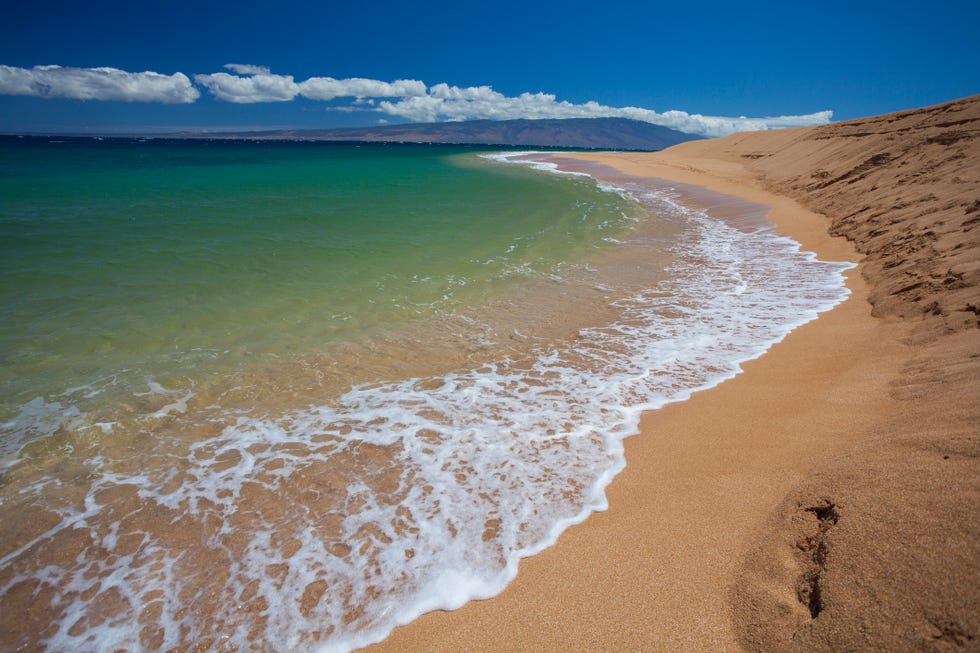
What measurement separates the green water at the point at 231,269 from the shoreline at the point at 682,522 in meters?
4.73

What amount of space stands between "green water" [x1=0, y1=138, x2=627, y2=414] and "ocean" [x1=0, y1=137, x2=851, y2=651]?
0.08m

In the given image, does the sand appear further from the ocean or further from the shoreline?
the ocean

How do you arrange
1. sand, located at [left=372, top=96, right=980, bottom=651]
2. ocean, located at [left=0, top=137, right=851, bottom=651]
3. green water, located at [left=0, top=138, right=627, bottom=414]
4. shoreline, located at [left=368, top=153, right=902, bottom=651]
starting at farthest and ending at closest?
1. green water, located at [left=0, top=138, right=627, bottom=414]
2. ocean, located at [left=0, top=137, right=851, bottom=651]
3. shoreline, located at [left=368, top=153, right=902, bottom=651]
4. sand, located at [left=372, top=96, right=980, bottom=651]

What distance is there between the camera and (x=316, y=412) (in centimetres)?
514

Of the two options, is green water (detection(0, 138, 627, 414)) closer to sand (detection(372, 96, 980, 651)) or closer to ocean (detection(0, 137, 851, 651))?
ocean (detection(0, 137, 851, 651))

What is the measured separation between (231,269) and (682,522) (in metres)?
10.6

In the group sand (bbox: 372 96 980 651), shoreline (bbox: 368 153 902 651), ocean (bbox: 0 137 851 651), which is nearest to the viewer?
sand (bbox: 372 96 980 651)

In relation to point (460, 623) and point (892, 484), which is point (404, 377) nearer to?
point (460, 623)

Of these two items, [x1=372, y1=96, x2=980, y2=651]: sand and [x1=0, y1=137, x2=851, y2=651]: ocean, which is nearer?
[x1=372, y1=96, x2=980, y2=651]: sand

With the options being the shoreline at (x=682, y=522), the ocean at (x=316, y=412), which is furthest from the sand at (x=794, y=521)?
the ocean at (x=316, y=412)

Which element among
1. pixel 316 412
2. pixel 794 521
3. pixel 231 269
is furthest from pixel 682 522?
pixel 231 269

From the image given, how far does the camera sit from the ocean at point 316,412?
3.10 m

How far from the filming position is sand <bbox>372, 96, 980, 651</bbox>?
7.50 feet

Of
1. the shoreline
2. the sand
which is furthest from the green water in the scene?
the sand
